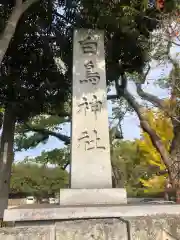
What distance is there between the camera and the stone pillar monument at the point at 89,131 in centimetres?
392

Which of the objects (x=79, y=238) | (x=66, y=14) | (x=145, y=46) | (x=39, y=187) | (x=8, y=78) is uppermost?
(x=66, y=14)

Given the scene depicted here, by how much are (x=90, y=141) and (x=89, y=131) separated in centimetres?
18

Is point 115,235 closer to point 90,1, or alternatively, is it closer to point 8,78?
point 90,1

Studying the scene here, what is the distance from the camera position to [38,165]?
23266mm

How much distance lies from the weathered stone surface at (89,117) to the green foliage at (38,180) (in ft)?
55.3

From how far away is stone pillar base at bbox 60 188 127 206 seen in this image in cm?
382

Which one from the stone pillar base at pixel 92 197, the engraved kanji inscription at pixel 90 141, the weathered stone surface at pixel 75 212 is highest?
the engraved kanji inscription at pixel 90 141

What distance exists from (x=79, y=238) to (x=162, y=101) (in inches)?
223

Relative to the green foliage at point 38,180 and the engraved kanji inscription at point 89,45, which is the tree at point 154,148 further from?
the green foliage at point 38,180

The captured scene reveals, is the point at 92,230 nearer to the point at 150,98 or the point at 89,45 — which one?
the point at 89,45

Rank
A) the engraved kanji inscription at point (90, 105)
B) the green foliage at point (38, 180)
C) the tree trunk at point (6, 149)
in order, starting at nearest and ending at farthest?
the engraved kanji inscription at point (90, 105) < the tree trunk at point (6, 149) < the green foliage at point (38, 180)

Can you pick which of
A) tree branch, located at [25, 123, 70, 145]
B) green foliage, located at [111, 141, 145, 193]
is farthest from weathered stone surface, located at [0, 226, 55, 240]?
green foliage, located at [111, 141, 145, 193]

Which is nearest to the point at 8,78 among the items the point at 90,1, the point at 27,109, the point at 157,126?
the point at 27,109

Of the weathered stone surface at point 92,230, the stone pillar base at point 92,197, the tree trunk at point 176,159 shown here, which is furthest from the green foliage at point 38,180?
the weathered stone surface at point 92,230
